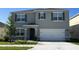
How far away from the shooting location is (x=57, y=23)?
123 feet

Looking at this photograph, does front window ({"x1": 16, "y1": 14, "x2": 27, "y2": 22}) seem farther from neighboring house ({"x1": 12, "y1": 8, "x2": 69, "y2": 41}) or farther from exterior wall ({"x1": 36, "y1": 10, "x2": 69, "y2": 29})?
exterior wall ({"x1": 36, "y1": 10, "x2": 69, "y2": 29})

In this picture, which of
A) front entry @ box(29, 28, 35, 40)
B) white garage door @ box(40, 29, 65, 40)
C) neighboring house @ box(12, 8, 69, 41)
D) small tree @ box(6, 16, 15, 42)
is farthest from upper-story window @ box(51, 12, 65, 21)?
small tree @ box(6, 16, 15, 42)

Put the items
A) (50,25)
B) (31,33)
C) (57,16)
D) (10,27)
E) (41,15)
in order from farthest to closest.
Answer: (31,33)
(41,15)
(50,25)
(57,16)
(10,27)

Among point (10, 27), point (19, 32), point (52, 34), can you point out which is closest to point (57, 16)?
point (52, 34)

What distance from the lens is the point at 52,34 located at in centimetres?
3744

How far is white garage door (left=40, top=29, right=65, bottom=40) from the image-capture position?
37.3 m

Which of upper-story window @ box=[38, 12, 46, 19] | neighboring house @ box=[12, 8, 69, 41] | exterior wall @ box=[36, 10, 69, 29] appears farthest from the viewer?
upper-story window @ box=[38, 12, 46, 19]

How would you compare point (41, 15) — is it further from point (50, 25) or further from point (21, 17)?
point (21, 17)

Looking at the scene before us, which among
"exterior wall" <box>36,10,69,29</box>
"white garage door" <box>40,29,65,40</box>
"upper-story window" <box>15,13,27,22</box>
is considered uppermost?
"upper-story window" <box>15,13,27,22</box>
